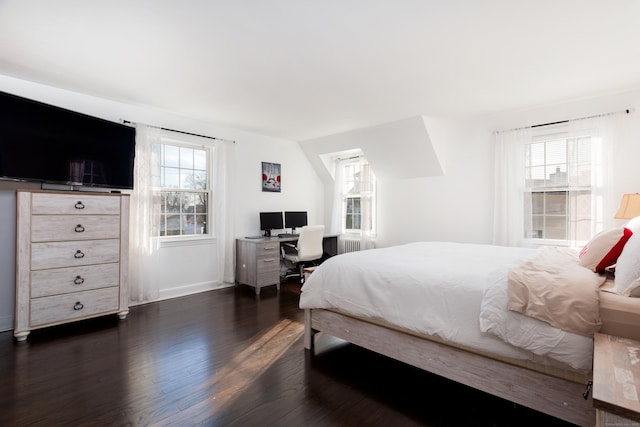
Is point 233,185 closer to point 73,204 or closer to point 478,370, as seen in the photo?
point 73,204

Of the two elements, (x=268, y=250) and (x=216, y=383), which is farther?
(x=268, y=250)

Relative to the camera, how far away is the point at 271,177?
527 centimetres

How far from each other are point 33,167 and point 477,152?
486cm

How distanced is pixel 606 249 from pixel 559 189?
2212mm

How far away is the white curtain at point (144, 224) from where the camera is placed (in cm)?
376

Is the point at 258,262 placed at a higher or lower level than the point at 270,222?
lower

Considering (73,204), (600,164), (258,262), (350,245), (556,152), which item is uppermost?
(556,152)

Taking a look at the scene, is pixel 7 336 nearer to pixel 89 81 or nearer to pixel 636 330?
pixel 89 81

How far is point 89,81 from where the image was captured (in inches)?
121

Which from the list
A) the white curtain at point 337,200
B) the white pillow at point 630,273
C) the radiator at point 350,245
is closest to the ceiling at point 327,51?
the white pillow at point 630,273

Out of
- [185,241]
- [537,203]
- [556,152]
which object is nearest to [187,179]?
[185,241]

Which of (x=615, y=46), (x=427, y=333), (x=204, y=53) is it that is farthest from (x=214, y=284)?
(x=615, y=46)

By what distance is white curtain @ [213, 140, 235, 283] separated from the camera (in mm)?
4570

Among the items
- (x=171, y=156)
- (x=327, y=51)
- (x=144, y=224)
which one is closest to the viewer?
(x=327, y=51)
